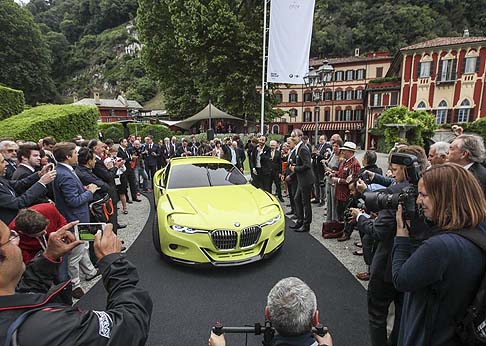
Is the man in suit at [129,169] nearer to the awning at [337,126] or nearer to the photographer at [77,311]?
the photographer at [77,311]

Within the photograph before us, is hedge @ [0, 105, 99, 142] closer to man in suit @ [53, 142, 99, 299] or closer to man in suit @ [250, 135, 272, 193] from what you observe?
man in suit @ [53, 142, 99, 299]

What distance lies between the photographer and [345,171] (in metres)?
5.30

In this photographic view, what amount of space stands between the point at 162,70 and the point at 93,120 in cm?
1355

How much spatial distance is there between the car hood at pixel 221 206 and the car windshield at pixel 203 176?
0.71 ft

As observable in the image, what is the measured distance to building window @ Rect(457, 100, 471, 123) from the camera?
32.8 metres

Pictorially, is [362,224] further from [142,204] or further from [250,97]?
[250,97]

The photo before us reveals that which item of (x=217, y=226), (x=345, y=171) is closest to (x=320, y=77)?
(x=345, y=171)

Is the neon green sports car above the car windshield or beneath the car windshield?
beneath

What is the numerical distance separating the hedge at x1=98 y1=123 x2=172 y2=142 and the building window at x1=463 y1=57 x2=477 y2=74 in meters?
33.1

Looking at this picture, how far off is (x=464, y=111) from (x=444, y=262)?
40385 mm

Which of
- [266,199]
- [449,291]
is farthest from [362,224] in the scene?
[266,199]

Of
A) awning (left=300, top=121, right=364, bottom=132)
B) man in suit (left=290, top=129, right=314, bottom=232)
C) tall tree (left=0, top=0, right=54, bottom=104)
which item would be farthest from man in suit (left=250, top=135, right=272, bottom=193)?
tall tree (left=0, top=0, right=54, bottom=104)

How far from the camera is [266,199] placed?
4.96 metres

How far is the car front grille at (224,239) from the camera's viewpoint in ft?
13.1
